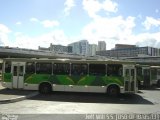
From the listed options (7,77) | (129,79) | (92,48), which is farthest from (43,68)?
(92,48)

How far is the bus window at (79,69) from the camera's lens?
2261 centimetres

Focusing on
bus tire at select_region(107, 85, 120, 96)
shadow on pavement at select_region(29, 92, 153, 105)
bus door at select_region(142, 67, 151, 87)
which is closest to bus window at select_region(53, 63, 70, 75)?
shadow on pavement at select_region(29, 92, 153, 105)

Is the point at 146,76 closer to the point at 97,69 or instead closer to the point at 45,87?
the point at 97,69

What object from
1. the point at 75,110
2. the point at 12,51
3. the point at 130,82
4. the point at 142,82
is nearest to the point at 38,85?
the point at 130,82

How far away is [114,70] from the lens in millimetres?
22219

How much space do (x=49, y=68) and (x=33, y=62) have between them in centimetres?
139

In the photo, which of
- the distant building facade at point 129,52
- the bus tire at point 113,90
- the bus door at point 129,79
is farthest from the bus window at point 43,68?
the distant building facade at point 129,52

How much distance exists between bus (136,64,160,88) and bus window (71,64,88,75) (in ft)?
31.8

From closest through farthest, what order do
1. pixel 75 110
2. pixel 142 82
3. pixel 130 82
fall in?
pixel 75 110 < pixel 130 82 < pixel 142 82

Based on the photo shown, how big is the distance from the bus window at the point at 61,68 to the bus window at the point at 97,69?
1824mm

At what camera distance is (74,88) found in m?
22.5

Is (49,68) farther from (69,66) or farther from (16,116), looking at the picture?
(16,116)

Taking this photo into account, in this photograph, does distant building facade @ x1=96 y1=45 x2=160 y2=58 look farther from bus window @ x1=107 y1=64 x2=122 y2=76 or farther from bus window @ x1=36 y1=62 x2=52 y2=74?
bus window @ x1=107 y1=64 x2=122 y2=76

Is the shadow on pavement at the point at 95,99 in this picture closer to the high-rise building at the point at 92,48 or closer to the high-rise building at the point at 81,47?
the high-rise building at the point at 81,47
